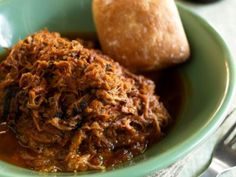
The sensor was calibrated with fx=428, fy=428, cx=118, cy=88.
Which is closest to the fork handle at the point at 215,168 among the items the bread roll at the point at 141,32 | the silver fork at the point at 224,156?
the silver fork at the point at 224,156

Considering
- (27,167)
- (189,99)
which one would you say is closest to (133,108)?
(189,99)

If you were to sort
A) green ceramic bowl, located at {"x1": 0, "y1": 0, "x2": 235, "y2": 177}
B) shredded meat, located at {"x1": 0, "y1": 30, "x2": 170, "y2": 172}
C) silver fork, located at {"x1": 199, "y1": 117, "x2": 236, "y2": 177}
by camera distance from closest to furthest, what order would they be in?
green ceramic bowl, located at {"x1": 0, "y1": 0, "x2": 235, "y2": 177} → shredded meat, located at {"x1": 0, "y1": 30, "x2": 170, "y2": 172} → silver fork, located at {"x1": 199, "y1": 117, "x2": 236, "y2": 177}

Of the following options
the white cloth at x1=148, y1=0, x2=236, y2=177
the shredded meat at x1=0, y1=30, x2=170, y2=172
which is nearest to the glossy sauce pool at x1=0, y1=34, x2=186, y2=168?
the shredded meat at x1=0, y1=30, x2=170, y2=172

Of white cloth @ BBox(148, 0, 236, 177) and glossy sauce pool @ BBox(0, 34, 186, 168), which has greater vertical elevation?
glossy sauce pool @ BBox(0, 34, 186, 168)

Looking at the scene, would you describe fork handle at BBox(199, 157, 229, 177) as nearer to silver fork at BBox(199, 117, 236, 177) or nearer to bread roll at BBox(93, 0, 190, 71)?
silver fork at BBox(199, 117, 236, 177)

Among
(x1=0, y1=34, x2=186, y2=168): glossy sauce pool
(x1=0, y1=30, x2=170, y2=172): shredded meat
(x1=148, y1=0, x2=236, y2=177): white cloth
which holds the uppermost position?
(x1=0, y1=30, x2=170, y2=172): shredded meat

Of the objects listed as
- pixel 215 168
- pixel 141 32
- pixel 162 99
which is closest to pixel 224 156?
pixel 215 168

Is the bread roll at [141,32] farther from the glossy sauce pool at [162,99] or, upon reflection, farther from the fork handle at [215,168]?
the fork handle at [215,168]

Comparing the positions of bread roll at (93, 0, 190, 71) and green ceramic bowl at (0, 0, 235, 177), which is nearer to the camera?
green ceramic bowl at (0, 0, 235, 177)
